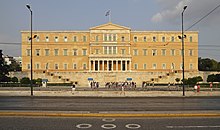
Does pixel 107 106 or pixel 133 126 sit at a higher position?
pixel 133 126

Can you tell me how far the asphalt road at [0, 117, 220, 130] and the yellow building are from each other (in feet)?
236

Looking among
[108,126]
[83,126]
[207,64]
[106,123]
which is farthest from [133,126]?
[207,64]

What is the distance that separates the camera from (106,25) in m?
83.8

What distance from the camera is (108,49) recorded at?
3282 inches

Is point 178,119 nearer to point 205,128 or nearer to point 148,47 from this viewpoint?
point 205,128

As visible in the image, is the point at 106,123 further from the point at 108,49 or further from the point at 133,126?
the point at 108,49

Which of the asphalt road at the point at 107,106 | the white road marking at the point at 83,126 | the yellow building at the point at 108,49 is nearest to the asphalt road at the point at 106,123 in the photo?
the white road marking at the point at 83,126

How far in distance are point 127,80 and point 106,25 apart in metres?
24.6

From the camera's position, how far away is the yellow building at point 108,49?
83.4m

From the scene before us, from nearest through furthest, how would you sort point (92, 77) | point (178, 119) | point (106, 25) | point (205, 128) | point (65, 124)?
1. point (205, 128)
2. point (65, 124)
3. point (178, 119)
4. point (92, 77)
5. point (106, 25)

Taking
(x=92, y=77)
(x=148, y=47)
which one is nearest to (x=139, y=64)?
(x=148, y=47)

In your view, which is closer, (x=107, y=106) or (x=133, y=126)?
(x=133, y=126)

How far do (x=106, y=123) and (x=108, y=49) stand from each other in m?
74.6

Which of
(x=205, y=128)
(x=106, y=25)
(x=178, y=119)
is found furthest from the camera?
(x=106, y=25)
